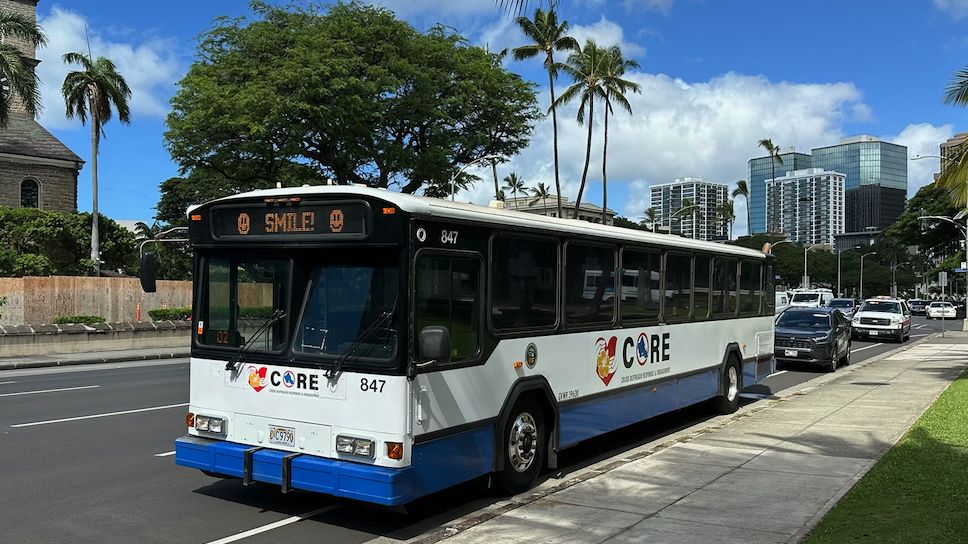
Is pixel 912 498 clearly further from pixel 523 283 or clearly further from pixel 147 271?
pixel 147 271

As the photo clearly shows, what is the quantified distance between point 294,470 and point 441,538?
1301 mm

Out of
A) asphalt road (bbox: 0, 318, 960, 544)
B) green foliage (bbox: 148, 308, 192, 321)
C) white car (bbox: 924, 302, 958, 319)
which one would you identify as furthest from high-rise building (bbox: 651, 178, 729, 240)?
asphalt road (bbox: 0, 318, 960, 544)

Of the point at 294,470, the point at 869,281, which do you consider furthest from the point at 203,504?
the point at 869,281

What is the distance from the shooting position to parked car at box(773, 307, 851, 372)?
20.6 metres

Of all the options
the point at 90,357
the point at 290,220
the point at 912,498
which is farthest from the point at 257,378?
the point at 90,357

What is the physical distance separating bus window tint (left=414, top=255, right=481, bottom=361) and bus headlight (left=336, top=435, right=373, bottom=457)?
841mm

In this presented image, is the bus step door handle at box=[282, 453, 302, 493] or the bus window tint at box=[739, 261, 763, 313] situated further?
the bus window tint at box=[739, 261, 763, 313]

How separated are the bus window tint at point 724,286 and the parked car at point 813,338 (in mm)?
7988

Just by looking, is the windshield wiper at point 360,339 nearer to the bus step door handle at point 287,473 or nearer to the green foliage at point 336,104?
the bus step door handle at point 287,473

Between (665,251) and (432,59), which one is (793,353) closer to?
(665,251)

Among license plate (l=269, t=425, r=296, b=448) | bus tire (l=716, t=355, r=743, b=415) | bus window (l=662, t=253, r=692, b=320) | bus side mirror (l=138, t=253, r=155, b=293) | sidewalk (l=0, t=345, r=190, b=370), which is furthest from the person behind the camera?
sidewalk (l=0, t=345, r=190, b=370)

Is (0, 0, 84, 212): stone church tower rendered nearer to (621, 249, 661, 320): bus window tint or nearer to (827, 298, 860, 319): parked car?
(827, 298, 860, 319): parked car

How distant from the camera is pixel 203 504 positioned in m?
7.40

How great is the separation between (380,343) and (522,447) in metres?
2.21
